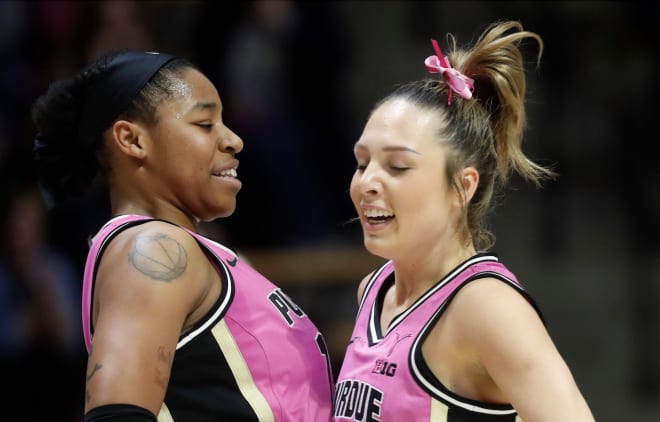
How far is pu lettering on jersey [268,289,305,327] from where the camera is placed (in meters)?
2.79

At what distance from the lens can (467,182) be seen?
8.94ft

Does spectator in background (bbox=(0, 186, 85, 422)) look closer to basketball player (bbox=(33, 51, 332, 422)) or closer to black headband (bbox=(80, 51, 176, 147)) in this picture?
basketball player (bbox=(33, 51, 332, 422))

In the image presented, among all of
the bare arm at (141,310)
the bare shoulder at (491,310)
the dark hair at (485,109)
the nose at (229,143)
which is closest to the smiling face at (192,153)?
the nose at (229,143)

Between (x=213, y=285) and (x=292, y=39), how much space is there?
3.91 meters

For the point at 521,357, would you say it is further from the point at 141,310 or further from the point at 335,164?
the point at 335,164

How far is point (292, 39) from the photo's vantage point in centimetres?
632

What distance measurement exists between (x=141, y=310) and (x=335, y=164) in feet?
12.8

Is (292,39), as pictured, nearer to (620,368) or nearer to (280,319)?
(620,368)

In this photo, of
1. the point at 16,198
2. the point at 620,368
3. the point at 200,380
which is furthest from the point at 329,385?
the point at 620,368

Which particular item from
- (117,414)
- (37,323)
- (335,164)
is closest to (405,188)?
(117,414)

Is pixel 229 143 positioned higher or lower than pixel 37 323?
higher

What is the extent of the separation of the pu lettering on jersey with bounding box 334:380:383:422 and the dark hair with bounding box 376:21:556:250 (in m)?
0.47

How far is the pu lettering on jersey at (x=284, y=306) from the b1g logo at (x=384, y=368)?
0.89 ft

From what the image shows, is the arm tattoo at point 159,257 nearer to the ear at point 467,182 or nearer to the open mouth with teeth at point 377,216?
the open mouth with teeth at point 377,216
